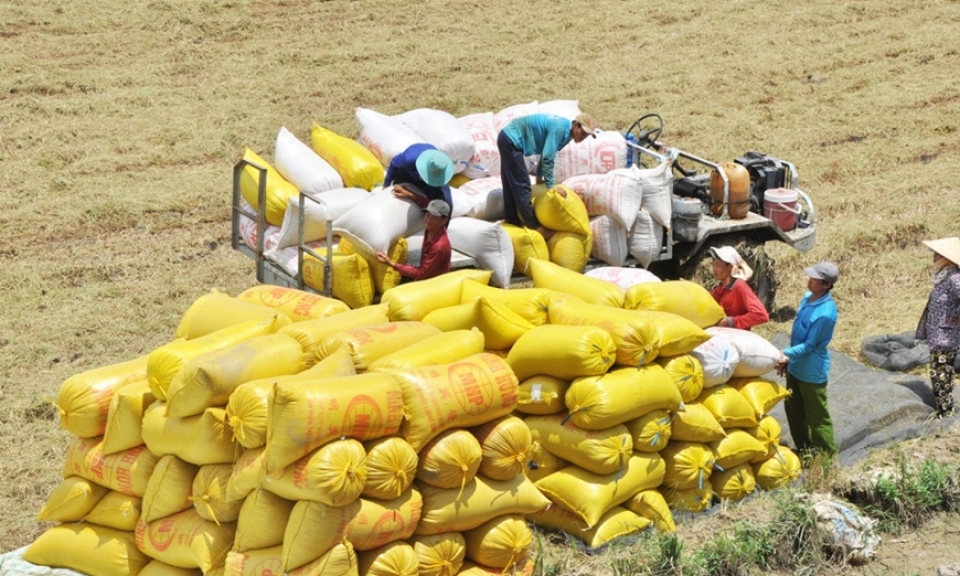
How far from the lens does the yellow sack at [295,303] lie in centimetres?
688

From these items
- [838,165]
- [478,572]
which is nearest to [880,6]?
[838,165]

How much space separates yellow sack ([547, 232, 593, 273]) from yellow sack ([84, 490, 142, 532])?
396cm

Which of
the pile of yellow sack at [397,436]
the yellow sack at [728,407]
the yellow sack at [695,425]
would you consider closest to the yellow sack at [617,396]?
the pile of yellow sack at [397,436]

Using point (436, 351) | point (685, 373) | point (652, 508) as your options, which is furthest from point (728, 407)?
point (436, 351)

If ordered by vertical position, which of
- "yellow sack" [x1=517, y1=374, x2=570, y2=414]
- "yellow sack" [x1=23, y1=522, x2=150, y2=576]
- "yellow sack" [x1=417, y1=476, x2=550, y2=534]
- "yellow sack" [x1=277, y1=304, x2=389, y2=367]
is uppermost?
"yellow sack" [x1=277, y1=304, x2=389, y2=367]

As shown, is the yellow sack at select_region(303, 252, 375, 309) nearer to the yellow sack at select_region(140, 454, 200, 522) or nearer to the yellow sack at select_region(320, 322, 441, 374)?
the yellow sack at select_region(320, 322, 441, 374)

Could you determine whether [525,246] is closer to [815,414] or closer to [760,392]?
[760,392]

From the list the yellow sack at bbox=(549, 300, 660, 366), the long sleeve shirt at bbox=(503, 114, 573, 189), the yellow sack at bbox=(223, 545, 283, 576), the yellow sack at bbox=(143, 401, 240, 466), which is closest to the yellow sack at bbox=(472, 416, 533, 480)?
the yellow sack at bbox=(549, 300, 660, 366)

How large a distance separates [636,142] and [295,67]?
6.85 metres

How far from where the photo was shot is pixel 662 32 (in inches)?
701

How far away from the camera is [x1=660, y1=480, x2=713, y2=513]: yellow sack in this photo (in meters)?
6.54

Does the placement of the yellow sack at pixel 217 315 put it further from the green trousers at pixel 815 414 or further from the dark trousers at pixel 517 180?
the green trousers at pixel 815 414

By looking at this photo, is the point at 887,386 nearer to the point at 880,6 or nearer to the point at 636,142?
the point at 636,142

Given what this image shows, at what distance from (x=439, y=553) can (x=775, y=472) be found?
8.06 ft
